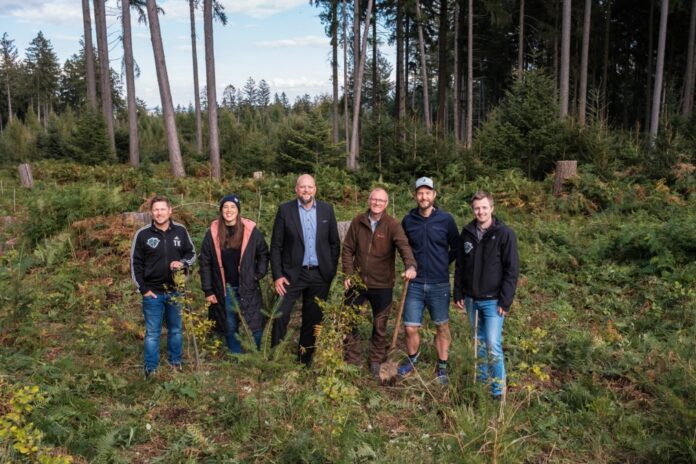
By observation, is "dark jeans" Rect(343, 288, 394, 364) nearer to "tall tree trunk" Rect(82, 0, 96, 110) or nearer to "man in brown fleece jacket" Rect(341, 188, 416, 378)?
"man in brown fleece jacket" Rect(341, 188, 416, 378)

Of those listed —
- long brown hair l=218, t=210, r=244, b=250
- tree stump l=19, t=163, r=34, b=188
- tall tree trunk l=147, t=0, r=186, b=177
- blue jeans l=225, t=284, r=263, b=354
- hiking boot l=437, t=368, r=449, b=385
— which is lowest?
hiking boot l=437, t=368, r=449, b=385

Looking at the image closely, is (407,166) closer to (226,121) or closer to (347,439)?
(347,439)

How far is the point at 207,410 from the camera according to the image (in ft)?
13.8

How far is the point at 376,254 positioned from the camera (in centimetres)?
482

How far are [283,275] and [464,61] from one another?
3363 centimetres

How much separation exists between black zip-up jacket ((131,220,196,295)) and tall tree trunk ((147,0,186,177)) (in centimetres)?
1270

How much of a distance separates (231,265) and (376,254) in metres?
1.50

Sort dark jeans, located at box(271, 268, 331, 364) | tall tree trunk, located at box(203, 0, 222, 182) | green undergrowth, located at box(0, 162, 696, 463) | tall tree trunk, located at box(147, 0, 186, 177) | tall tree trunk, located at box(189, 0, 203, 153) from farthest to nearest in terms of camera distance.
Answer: tall tree trunk, located at box(189, 0, 203, 153) → tall tree trunk, located at box(203, 0, 222, 182) → tall tree trunk, located at box(147, 0, 186, 177) → dark jeans, located at box(271, 268, 331, 364) → green undergrowth, located at box(0, 162, 696, 463)

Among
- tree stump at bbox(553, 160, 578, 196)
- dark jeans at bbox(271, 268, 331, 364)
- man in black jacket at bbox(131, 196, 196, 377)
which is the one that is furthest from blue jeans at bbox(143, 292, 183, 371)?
tree stump at bbox(553, 160, 578, 196)

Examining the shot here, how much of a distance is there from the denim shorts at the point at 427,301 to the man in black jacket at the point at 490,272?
0.32 metres

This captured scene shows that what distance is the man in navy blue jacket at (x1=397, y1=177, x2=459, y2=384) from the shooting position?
4.70 m

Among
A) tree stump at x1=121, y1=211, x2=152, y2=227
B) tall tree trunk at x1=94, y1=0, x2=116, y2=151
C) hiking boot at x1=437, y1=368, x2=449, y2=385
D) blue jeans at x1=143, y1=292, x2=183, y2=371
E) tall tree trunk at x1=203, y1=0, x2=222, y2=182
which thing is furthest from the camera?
tall tree trunk at x1=94, y1=0, x2=116, y2=151

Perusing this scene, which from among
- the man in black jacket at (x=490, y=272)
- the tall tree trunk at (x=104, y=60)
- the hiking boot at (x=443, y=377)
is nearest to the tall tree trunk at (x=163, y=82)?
Result: the tall tree trunk at (x=104, y=60)

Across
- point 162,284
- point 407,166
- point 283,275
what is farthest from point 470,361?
point 407,166
